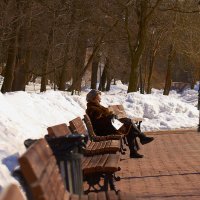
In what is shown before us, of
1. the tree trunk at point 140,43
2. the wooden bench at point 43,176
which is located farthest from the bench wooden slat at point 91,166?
the tree trunk at point 140,43

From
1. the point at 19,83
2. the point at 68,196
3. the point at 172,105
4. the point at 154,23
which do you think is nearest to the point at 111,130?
the point at 68,196

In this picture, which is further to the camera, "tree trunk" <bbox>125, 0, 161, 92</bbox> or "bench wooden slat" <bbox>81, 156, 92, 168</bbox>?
"tree trunk" <bbox>125, 0, 161, 92</bbox>

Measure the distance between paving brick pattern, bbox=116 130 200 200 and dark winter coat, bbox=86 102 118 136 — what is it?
0.69 meters

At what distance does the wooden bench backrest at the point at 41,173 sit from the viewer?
3301mm

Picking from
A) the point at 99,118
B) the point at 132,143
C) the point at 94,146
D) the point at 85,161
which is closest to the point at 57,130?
the point at 85,161

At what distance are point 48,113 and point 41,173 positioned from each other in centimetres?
852

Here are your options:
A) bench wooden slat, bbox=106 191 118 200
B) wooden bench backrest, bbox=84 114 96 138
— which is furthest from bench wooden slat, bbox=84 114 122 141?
bench wooden slat, bbox=106 191 118 200

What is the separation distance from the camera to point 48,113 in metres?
12.1

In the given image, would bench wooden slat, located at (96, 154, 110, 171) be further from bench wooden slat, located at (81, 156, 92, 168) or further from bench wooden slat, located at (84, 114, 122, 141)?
bench wooden slat, located at (84, 114, 122, 141)

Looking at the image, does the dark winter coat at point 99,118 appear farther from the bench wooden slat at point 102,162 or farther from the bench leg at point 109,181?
the bench leg at point 109,181

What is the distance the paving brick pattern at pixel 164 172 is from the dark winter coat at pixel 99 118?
0.69 m

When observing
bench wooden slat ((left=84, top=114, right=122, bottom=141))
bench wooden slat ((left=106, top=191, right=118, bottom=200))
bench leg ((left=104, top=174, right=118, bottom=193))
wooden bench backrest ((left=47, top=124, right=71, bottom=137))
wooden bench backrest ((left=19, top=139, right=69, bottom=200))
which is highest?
wooden bench backrest ((left=19, top=139, right=69, bottom=200))

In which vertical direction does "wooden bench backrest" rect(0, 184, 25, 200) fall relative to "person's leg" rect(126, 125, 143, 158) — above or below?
above

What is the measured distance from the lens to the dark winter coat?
10.1 meters
